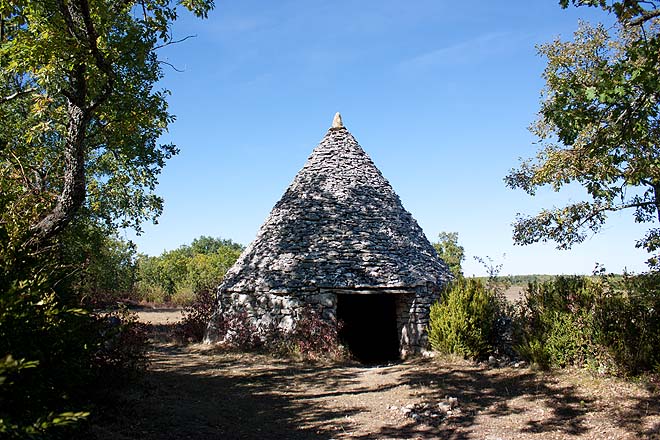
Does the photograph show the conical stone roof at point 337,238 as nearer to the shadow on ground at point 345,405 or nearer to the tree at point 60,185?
the shadow on ground at point 345,405

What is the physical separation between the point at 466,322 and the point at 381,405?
390 centimetres

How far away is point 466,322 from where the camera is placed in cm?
1120

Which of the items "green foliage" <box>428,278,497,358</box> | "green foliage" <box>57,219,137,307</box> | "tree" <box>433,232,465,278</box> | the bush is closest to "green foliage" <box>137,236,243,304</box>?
"green foliage" <box>57,219,137,307</box>

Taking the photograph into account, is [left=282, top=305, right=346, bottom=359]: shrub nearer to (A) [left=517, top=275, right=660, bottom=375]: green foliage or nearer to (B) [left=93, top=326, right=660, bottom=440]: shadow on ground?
(B) [left=93, top=326, right=660, bottom=440]: shadow on ground

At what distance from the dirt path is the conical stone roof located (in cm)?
260

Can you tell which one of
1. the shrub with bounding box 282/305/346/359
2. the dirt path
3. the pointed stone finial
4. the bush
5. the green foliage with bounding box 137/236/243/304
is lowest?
the dirt path

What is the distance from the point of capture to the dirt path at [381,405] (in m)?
6.58

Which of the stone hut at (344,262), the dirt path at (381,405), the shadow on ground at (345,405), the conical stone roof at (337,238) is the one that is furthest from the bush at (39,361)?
the conical stone roof at (337,238)

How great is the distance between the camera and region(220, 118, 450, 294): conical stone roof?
1272 centimetres

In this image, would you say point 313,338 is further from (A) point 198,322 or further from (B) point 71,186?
(B) point 71,186

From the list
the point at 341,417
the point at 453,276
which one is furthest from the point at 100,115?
the point at 453,276

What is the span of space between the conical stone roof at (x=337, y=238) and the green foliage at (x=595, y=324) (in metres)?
3.31

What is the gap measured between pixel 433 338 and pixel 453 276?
97.0 inches

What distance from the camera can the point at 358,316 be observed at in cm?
1606
